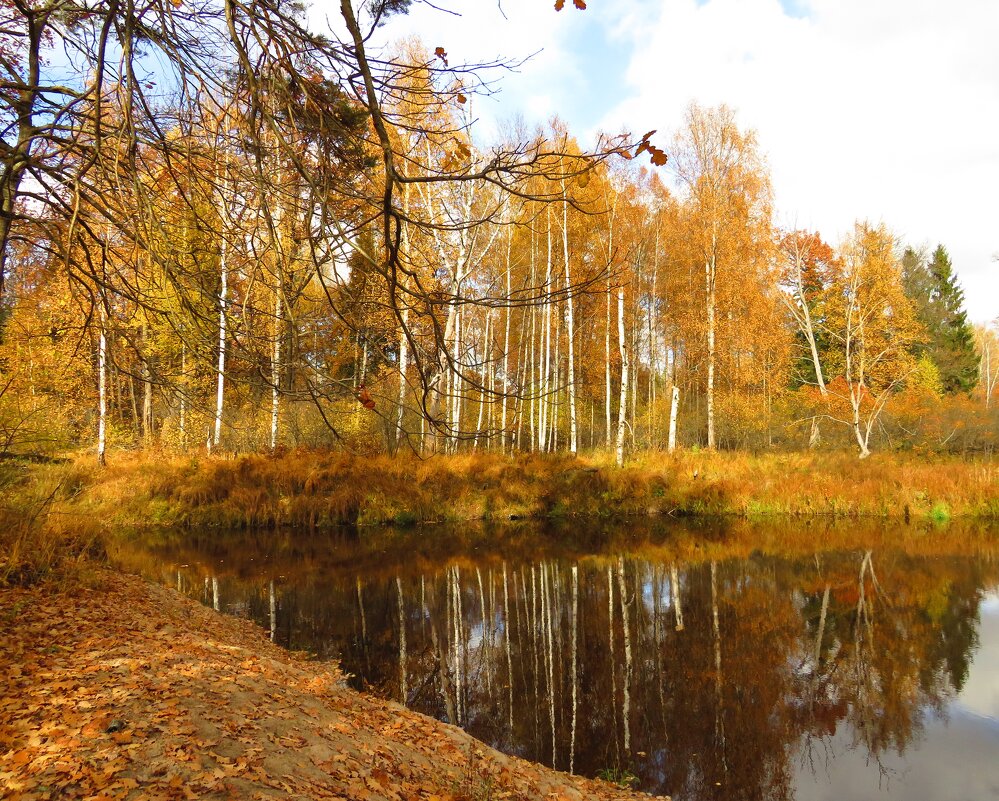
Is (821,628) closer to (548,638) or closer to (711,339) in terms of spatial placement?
(548,638)

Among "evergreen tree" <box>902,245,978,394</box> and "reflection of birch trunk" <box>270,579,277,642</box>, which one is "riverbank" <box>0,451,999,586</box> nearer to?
"reflection of birch trunk" <box>270,579,277,642</box>

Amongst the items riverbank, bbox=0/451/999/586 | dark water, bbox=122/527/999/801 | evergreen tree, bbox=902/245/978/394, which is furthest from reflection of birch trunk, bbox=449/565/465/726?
evergreen tree, bbox=902/245/978/394

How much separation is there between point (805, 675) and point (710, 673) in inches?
45.5

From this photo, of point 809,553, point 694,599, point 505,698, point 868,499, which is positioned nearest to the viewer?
point 505,698

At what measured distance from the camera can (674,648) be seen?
7.82 m

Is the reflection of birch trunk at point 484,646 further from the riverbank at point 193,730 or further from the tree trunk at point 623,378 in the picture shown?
the tree trunk at point 623,378

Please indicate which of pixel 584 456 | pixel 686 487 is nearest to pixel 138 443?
pixel 584 456

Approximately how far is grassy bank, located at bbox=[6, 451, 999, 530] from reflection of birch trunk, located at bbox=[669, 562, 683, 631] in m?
5.54

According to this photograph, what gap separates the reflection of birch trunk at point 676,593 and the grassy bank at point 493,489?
18.2 ft

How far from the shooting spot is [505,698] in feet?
21.1

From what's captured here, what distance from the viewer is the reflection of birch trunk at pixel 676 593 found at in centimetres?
892

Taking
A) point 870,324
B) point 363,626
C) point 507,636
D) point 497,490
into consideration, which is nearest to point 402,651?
point 363,626

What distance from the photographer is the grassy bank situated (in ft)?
52.3

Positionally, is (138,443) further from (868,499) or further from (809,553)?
(868,499)
